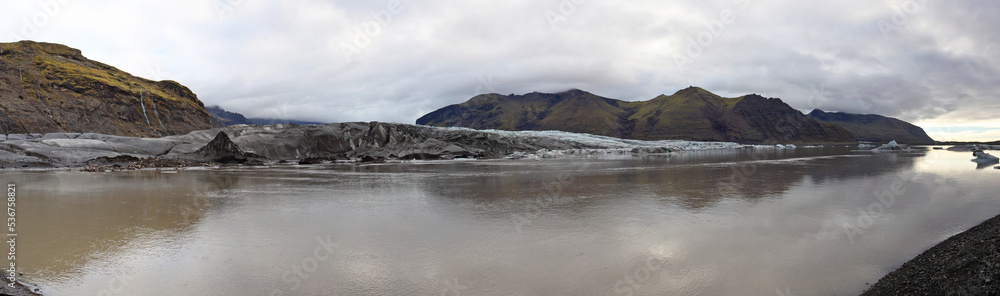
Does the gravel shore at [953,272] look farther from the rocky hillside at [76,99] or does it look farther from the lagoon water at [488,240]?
the rocky hillside at [76,99]

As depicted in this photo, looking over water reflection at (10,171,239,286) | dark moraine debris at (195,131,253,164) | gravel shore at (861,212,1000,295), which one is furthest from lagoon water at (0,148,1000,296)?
dark moraine debris at (195,131,253,164)

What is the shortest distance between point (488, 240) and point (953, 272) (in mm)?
6452

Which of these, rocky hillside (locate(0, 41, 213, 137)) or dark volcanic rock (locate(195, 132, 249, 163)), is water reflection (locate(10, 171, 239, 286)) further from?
rocky hillside (locate(0, 41, 213, 137))

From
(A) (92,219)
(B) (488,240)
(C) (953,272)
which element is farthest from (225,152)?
(C) (953,272)

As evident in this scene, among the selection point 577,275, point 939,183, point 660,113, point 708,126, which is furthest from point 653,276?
point 660,113

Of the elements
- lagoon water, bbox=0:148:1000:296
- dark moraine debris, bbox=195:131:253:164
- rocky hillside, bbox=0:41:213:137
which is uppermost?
rocky hillside, bbox=0:41:213:137

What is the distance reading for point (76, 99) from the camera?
54219 mm

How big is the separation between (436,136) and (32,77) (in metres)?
52.8

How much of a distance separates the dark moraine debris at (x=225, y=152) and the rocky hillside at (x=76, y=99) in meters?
26.3

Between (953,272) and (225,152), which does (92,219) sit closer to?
(953,272)

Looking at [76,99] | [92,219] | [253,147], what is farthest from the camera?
[76,99]

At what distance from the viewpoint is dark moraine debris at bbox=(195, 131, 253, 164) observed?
35.1 meters

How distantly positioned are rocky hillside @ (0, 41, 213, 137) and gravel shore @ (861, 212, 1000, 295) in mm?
66891

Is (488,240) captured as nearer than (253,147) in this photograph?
Yes
